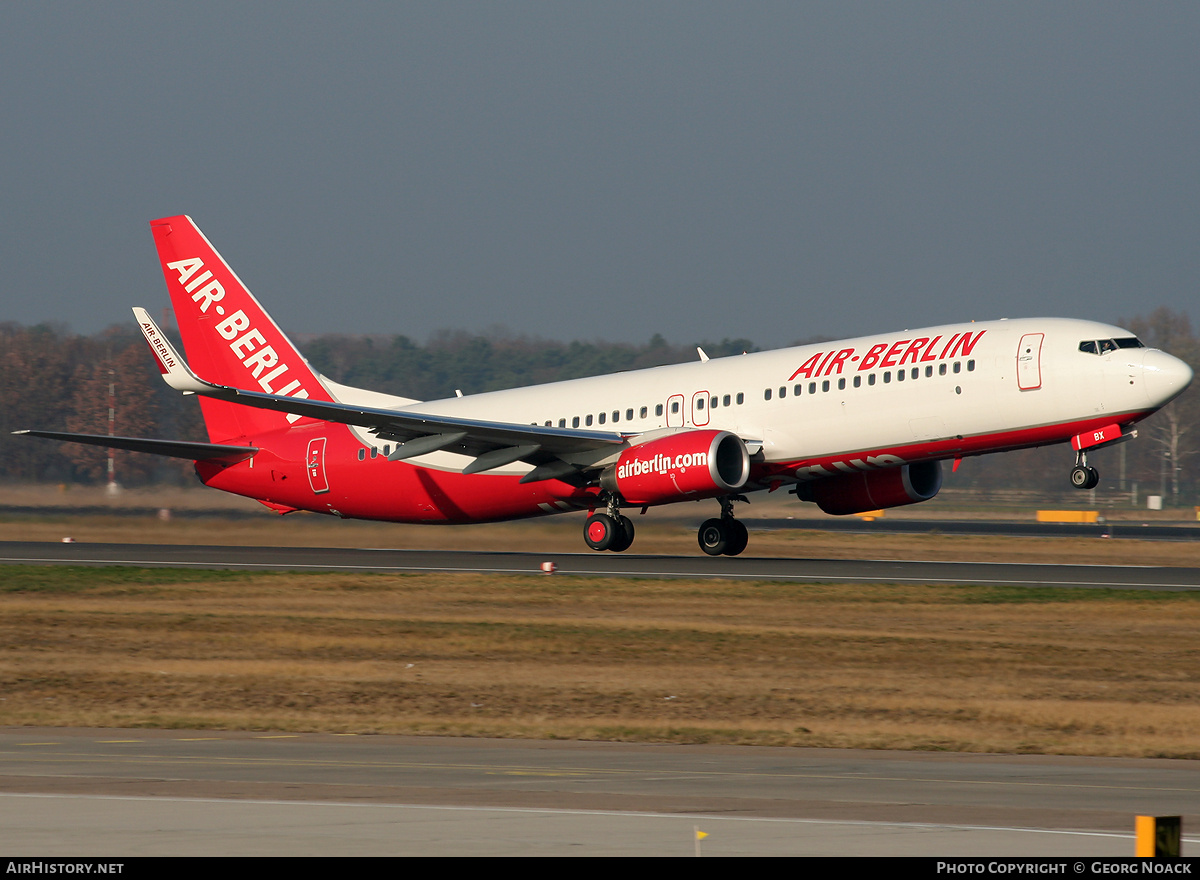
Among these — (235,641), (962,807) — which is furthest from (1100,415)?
(962,807)

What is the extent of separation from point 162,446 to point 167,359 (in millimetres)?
2800

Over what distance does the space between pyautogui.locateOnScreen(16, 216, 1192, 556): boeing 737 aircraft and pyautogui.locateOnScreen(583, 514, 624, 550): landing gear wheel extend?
0.16 feet

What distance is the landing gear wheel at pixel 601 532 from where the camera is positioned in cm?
3828

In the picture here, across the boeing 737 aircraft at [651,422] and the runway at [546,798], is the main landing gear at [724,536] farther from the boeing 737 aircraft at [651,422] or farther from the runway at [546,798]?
the runway at [546,798]

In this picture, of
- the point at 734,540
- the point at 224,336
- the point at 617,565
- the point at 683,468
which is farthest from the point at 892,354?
the point at 224,336

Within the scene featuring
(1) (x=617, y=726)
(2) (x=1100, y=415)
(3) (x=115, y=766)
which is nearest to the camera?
(3) (x=115, y=766)

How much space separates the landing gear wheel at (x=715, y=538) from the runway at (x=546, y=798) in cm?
2360

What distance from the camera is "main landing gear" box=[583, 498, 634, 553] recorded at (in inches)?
1507

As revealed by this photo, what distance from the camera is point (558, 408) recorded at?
132ft

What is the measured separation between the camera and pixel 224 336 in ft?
145

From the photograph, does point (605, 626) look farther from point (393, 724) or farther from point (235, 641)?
point (393, 724)

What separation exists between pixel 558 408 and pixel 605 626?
590 inches

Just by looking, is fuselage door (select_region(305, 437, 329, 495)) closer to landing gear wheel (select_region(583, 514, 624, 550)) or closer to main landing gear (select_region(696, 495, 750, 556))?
landing gear wheel (select_region(583, 514, 624, 550))

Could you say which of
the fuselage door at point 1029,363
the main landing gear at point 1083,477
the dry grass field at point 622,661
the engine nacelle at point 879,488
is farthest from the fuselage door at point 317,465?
the main landing gear at point 1083,477
